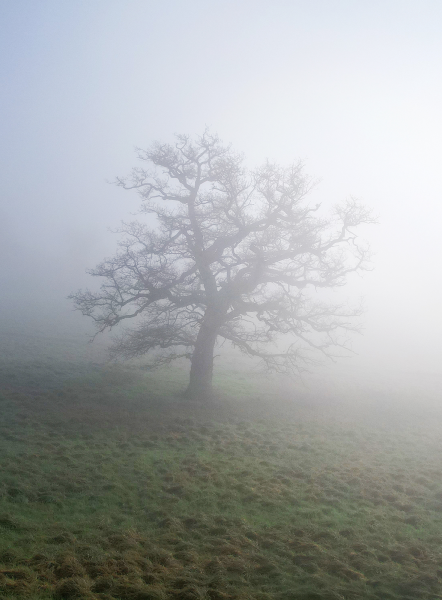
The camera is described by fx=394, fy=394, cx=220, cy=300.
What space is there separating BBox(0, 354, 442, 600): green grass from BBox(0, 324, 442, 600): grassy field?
38 millimetres

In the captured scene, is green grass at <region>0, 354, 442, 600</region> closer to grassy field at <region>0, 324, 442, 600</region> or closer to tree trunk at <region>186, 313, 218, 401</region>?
grassy field at <region>0, 324, 442, 600</region>

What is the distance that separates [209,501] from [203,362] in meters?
10.2

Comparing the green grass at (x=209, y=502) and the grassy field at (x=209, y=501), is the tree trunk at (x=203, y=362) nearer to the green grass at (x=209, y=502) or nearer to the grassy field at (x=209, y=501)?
the grassy field at (x=209, y=501)

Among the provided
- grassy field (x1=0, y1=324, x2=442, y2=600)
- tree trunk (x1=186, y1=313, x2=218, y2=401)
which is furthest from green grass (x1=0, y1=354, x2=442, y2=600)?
tree trunk (x1=186, y1=313, x2=218, y2=401)

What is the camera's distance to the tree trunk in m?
19.5

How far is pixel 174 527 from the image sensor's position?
8297 mm

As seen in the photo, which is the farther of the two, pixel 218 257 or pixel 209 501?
pixel 218 257

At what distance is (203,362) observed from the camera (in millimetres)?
19641

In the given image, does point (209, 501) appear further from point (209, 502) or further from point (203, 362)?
point (203, 362)

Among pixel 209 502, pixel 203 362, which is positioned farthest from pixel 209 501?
pixel 203 362

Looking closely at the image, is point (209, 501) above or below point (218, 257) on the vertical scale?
below

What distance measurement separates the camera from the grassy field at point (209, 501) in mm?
6547

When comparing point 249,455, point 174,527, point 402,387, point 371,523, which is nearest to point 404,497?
point 371,523

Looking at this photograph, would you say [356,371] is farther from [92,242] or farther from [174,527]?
[92,242]
